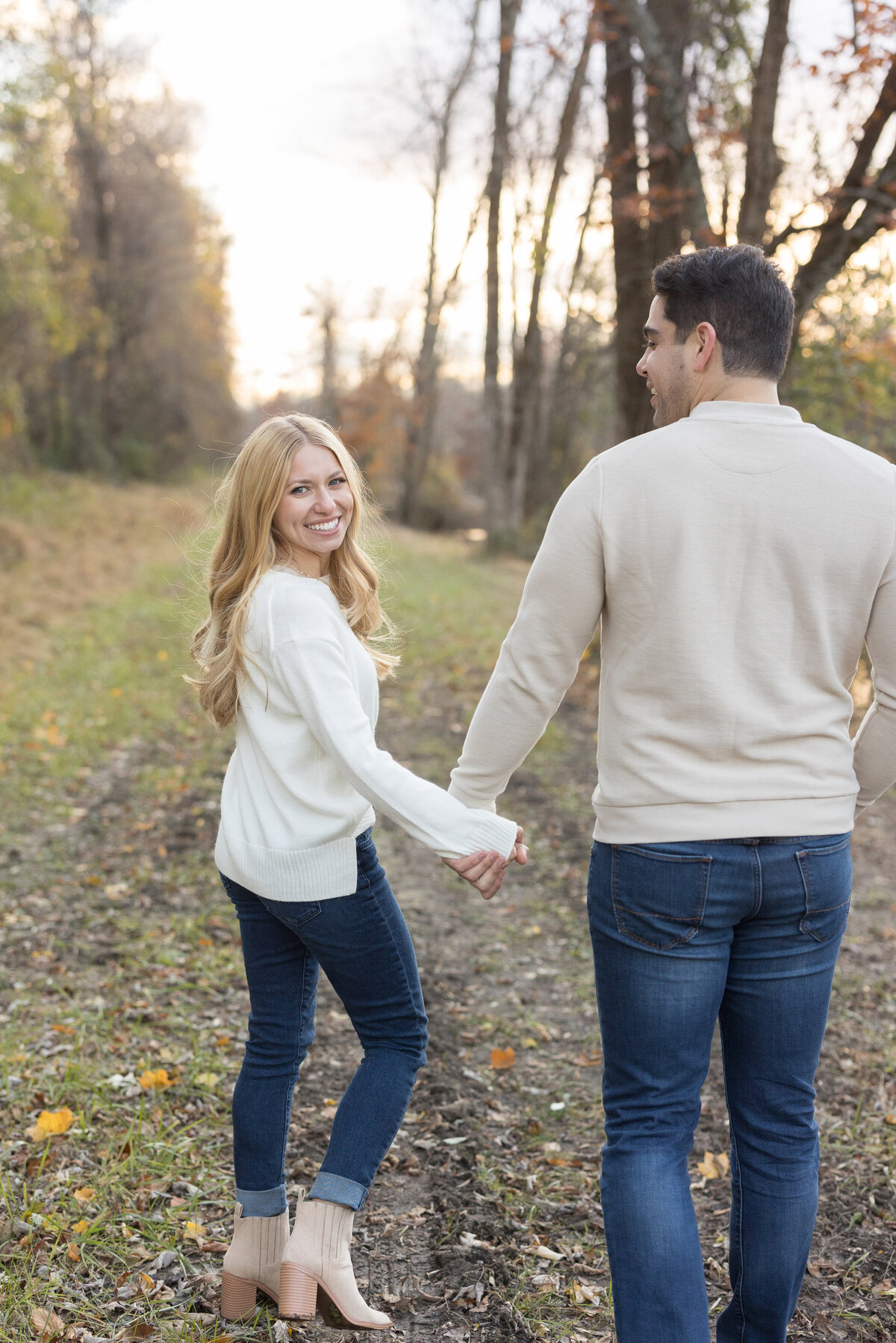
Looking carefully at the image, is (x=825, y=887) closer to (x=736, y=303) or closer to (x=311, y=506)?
(x=736, y=303)

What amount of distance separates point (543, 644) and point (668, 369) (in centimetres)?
55

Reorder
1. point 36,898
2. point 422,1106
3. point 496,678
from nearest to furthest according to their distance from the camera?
point 496,678, point 422,1106, point 36,898

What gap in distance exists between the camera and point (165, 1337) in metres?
2.32

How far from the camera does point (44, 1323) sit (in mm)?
2318

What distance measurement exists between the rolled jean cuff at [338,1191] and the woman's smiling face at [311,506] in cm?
129

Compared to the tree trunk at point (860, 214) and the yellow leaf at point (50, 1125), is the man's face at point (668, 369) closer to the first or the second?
the yellow leaf at point (50, 1125)

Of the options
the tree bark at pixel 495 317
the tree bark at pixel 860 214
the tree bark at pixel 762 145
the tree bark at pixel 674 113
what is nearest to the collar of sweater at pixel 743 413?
the tree bark at pixel 860 214

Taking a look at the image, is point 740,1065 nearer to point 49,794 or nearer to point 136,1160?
point 136,1160

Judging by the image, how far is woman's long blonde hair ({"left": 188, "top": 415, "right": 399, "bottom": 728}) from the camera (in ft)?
7.54

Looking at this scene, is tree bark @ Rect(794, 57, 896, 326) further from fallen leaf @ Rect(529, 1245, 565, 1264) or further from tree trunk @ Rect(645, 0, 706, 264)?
fallen leaf @ Rect(529, 1245, 565, 1264)

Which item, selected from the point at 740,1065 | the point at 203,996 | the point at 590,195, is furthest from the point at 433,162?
the point at 740,1065

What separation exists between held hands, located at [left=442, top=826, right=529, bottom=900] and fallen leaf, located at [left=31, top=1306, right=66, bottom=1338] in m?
1.32

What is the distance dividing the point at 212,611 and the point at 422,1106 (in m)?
1.85

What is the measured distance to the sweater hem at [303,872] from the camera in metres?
2.17
